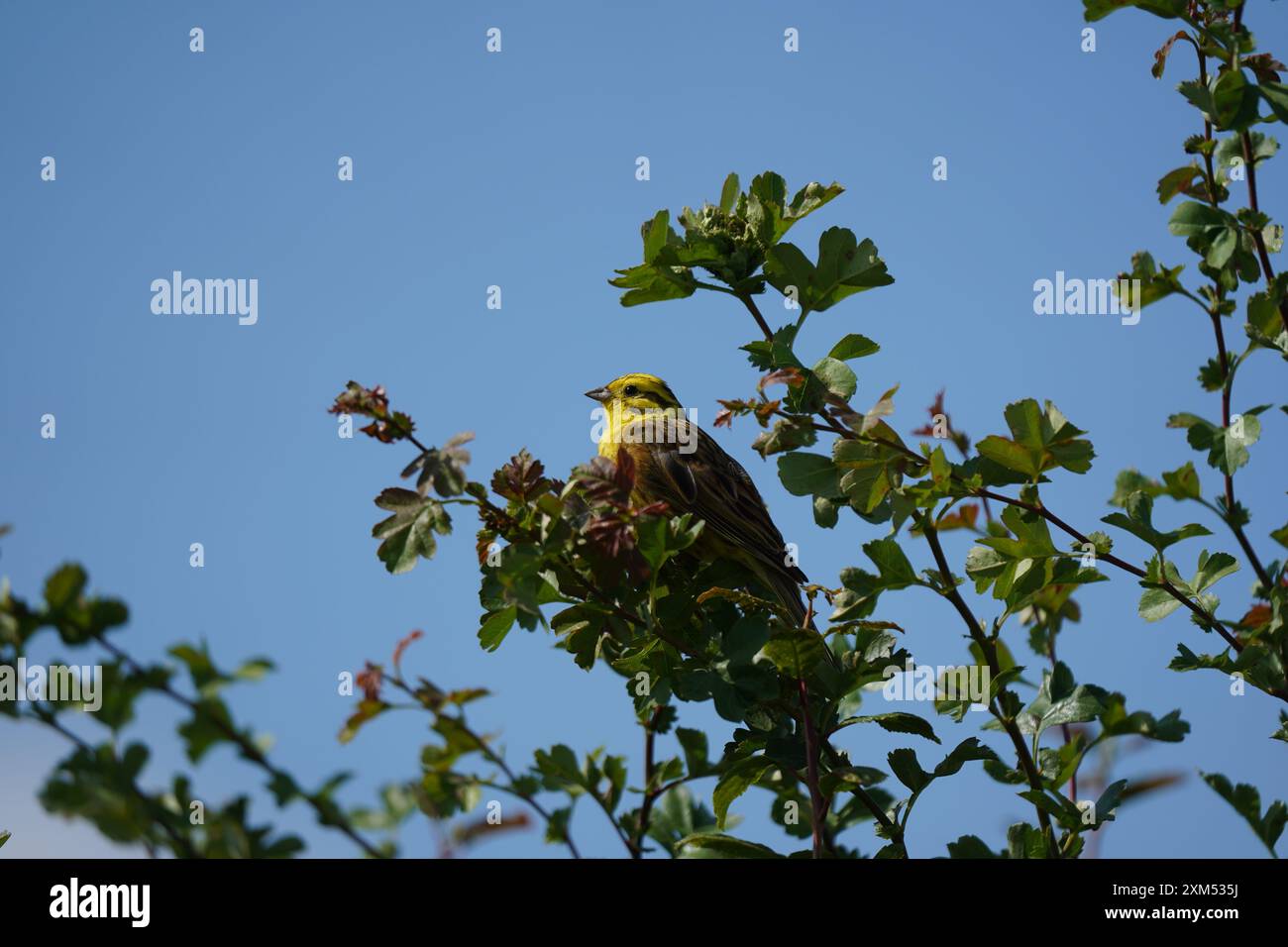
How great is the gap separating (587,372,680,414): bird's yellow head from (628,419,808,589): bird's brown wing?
2.27 feet

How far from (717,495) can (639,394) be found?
1.49 meters

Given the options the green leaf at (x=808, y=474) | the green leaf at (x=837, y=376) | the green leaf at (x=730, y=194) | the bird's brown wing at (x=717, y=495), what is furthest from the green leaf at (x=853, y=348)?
the bird's brown wing at (x=717, y=495)

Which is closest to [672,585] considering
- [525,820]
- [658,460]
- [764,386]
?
[764,386]

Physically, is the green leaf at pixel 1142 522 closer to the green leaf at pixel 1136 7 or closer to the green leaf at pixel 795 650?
the green leaf at pixel 795 650

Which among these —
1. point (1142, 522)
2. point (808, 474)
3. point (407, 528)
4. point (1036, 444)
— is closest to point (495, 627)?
point (407, 528)

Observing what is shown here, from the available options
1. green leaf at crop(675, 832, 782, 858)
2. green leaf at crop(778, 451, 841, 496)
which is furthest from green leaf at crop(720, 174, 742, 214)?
green leaf at crop(675, 832, 782, 858)

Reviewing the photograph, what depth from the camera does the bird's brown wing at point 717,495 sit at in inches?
196

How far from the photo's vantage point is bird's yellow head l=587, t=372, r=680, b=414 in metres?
6.67

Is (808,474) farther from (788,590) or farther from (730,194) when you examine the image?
(788,590)

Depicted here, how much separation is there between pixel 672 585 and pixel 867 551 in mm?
652

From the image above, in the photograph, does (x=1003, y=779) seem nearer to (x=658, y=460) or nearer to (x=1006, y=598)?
(x=1006, y=598)

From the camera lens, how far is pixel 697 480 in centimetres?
552

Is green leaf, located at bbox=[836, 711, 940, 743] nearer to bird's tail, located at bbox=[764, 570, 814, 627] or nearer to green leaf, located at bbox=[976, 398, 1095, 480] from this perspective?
green leaf, located at bbox=[976, 398, 1095, 480]
